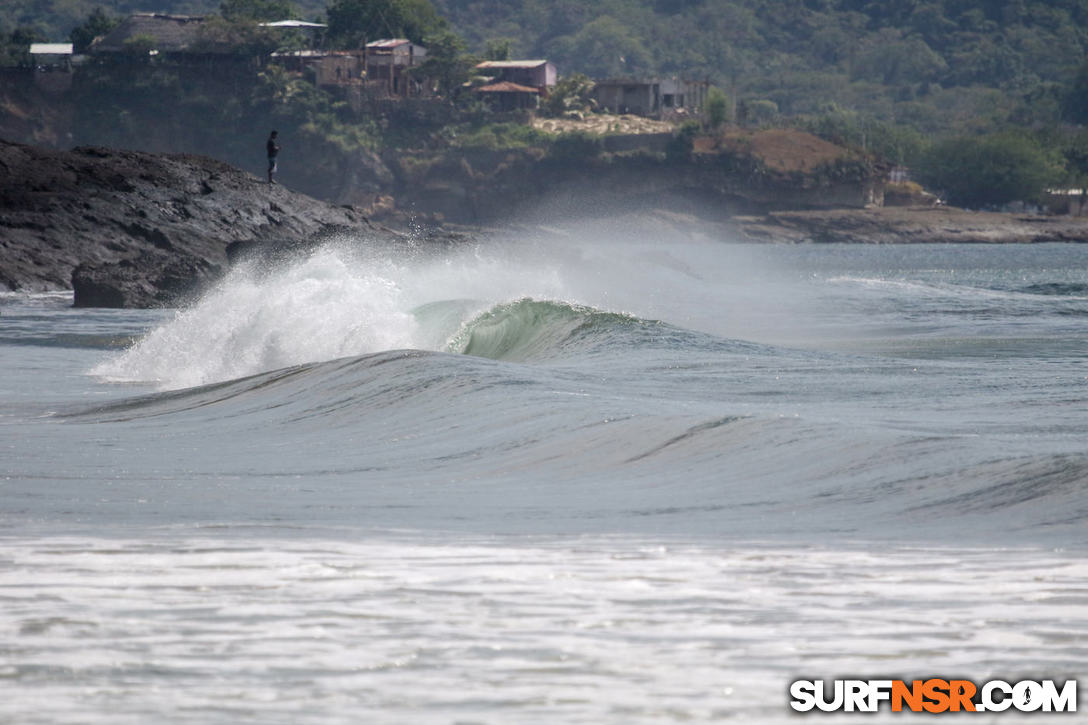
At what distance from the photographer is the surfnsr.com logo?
4418mm

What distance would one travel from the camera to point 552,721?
4.33 m

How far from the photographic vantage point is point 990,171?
15300 cm

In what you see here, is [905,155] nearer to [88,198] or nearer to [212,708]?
[88,198]

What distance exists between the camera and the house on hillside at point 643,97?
6378 inches

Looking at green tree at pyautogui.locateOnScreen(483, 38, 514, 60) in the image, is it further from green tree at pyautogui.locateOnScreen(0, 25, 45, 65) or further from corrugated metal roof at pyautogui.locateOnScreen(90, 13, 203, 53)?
green tree at pyautogui.locateOnScreen(0, 25, 45, 65)

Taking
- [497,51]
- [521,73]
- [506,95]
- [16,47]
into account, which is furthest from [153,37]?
[497,51]

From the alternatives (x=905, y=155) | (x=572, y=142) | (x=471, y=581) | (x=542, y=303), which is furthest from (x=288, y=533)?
(x=905, y=155)

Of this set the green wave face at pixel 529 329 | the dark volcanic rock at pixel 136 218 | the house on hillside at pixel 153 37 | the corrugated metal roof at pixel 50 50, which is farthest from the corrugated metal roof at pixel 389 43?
the green wave face at pixel 529 329

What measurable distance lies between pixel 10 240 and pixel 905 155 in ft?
482

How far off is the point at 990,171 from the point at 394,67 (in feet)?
206

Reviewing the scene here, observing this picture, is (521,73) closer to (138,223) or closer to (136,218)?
(136,218)

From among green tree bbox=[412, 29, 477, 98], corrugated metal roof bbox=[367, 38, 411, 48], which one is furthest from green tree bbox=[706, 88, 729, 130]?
corrugated metal roof bbox=[367, 38, 411, 48]

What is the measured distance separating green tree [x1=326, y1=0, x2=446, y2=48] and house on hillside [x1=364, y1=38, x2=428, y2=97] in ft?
21.4

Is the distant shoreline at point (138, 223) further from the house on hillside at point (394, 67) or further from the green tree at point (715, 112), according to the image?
the green tree at point (715, 112)
